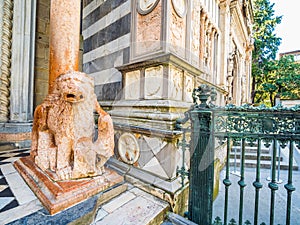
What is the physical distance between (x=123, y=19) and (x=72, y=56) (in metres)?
1.29

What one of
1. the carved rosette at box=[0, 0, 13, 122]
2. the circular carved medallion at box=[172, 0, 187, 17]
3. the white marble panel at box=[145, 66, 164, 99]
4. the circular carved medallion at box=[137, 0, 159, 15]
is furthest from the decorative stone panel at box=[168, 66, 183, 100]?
the carved rosette at box=[0, 0, 13, 122]

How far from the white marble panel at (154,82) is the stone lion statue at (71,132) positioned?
77 cm

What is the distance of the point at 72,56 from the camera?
2189 millimetres

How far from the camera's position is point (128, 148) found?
2.54 m

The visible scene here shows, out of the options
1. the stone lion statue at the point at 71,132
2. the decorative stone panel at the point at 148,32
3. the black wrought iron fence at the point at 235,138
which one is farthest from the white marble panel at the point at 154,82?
the stone lion statue at the point at 71,132

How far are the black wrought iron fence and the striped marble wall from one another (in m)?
1.87

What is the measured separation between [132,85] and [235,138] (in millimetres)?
1722

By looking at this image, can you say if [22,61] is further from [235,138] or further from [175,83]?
[235,138]

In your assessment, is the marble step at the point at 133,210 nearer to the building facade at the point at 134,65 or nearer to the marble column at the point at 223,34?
the building facade at the point at 134,65

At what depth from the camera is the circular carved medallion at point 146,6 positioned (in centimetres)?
238

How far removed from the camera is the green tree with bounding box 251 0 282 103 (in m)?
14.9

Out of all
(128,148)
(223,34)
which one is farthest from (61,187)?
(223,34)

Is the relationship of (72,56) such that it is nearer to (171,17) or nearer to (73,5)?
(73,5)

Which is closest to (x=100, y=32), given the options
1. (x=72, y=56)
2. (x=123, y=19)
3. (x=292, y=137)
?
(x=123, y=19)
